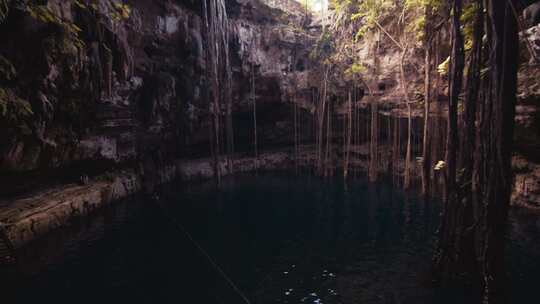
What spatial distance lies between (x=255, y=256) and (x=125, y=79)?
30.4 ft

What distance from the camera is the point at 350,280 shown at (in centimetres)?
709

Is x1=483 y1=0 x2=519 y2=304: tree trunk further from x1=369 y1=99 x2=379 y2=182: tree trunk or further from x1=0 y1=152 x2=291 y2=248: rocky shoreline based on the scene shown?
x1=369 y1=99 x2=379 y2=182: tree trunk

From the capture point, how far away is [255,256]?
8.52m

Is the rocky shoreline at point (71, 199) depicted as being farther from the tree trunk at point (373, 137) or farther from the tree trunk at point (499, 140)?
the tree trunk at point (373, 137)

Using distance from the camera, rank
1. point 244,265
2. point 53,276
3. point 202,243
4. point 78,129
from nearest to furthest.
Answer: point 53,276
point 244,265
point 202,243
point 78,129

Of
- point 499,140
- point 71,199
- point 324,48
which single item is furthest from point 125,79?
point 324,48

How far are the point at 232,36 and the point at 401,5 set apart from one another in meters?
10.5

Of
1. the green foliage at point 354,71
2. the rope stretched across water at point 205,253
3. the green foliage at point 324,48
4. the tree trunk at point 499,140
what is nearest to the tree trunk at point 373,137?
the green foliage at point 354,71

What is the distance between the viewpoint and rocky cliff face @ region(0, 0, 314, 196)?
7.65 meters

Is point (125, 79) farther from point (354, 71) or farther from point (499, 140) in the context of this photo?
point (354, 71)

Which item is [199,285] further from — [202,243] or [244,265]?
[202,243]

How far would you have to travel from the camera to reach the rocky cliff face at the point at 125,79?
7652 millimetres

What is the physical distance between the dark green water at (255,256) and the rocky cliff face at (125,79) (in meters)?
3.35

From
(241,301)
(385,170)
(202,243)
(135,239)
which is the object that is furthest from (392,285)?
(385,170)
